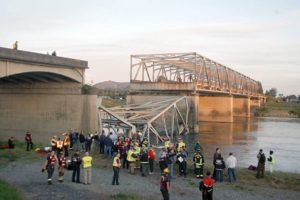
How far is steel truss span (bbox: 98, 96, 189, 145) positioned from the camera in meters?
43.1

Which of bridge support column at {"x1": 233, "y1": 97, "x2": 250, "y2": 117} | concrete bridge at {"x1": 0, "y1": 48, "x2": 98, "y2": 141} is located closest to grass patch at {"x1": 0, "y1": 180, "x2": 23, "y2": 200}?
concrete bridge at {"x1": 0, "y1": 48, "x2": 98, "y2": 141}

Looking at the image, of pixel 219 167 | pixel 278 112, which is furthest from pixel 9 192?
pixel 278 112

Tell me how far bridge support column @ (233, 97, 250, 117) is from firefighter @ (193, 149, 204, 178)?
4057 inches

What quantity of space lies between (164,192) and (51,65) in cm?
2335

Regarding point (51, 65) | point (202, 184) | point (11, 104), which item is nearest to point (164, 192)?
point (202, 184)

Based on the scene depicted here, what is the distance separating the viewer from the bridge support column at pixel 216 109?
93188 millimetres

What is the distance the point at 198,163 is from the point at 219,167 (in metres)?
1.18

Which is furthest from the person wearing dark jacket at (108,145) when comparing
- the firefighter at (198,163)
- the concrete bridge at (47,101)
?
the concrete bridge at (47,101)

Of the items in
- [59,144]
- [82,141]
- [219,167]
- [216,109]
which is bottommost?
[219,167]

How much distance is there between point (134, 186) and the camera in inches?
732

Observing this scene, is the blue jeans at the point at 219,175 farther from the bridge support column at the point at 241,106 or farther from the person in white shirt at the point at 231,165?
the bridge support column at the point at 241,106

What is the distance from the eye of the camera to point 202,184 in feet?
46.6

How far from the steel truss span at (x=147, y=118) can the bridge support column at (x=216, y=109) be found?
31.1m

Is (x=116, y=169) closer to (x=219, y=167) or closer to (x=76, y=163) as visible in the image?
(x=76, y=163)
